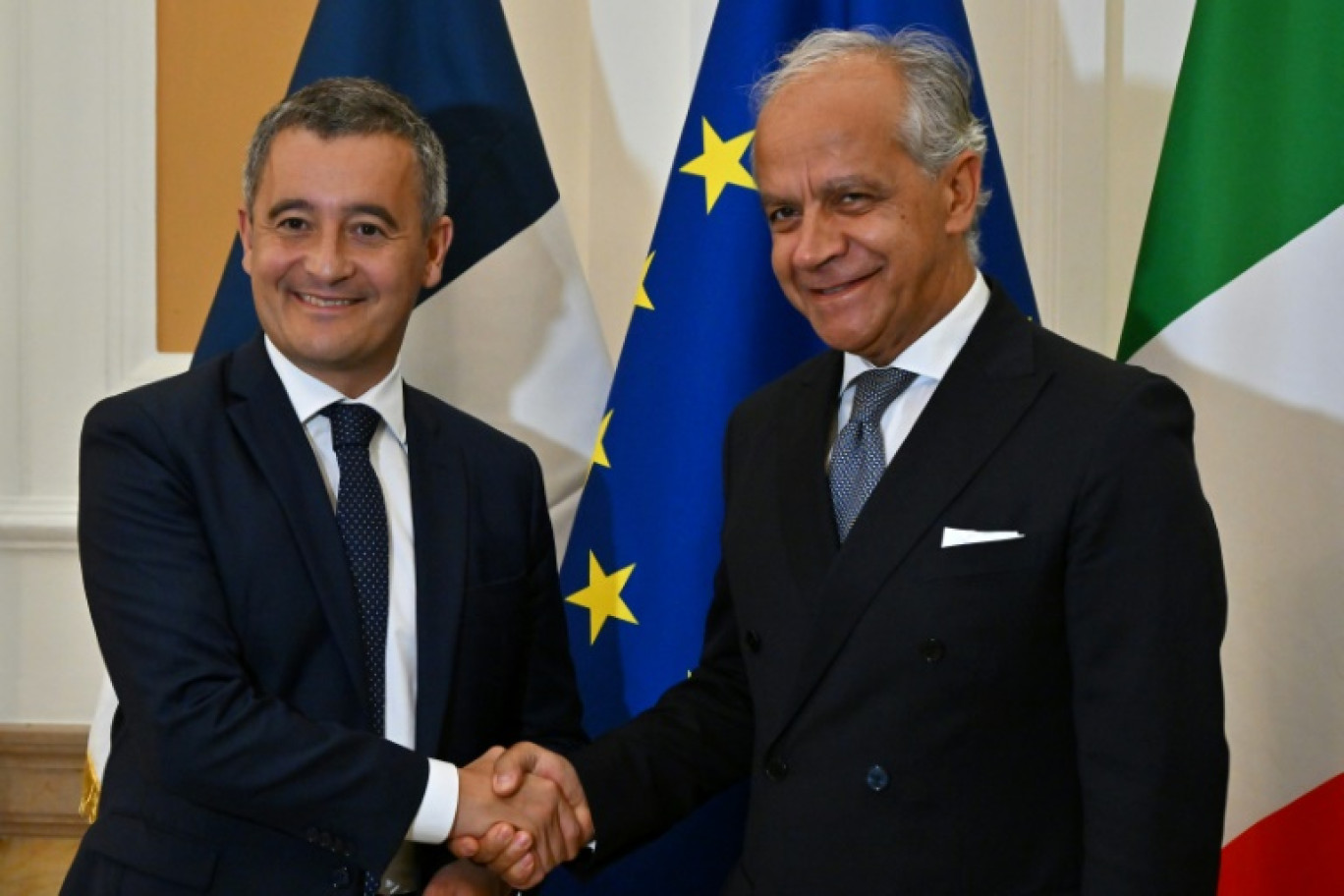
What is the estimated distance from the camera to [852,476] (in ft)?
5.18

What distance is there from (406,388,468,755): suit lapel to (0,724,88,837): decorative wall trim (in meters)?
1.19

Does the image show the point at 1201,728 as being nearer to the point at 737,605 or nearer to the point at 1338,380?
the point at 737,605

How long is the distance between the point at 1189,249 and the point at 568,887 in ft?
4.17

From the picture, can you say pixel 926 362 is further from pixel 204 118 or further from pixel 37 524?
pixel 37 524

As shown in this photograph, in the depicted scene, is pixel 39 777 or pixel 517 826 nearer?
pixel 517 826

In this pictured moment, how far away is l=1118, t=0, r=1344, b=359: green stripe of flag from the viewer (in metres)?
2.00

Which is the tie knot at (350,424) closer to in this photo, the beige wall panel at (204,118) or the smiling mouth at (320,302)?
the smiling mouth at (320,302)

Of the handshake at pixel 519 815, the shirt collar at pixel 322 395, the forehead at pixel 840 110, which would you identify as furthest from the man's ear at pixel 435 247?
the handshake at pixel 519 815

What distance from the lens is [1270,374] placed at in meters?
2.03

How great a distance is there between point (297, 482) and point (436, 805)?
1.27 feet

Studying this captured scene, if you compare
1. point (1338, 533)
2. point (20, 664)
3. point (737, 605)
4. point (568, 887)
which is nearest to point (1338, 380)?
point (1338, 533)

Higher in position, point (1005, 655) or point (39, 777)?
point (1005, 655)

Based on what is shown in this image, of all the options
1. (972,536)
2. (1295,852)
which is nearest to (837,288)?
(972,536)

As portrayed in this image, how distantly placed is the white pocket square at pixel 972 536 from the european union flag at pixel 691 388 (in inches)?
26.7
